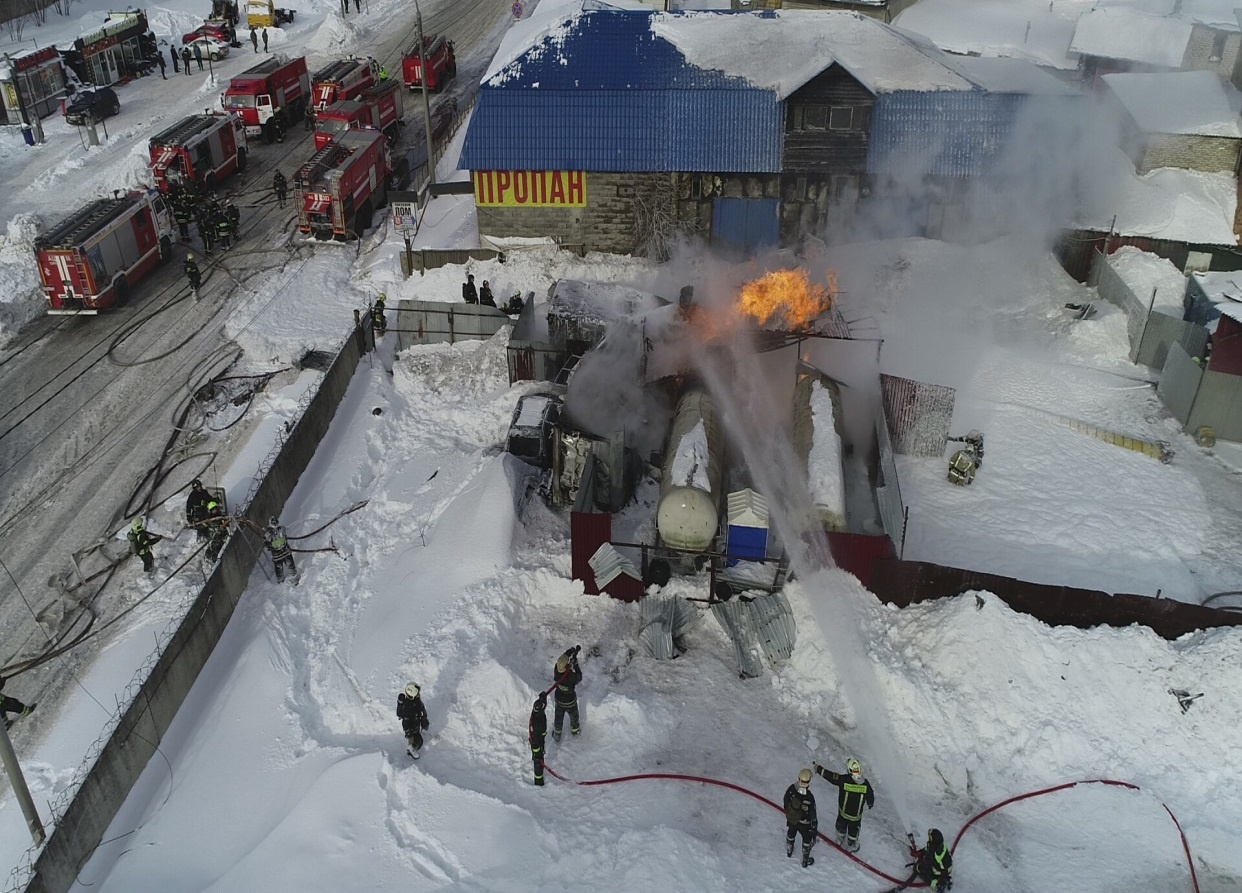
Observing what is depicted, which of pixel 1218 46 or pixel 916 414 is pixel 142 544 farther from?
pixel 1218 46

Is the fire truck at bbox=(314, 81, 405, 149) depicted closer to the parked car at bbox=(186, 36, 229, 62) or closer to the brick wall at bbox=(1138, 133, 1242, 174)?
the parked car at bbox=(186, 36, 229, 62)

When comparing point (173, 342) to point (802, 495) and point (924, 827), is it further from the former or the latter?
point (924, 827)

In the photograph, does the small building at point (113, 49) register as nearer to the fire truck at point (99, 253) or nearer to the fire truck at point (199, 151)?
the fire truck at point (199, 151)

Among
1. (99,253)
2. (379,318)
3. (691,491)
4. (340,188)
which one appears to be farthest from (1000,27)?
(691,491)

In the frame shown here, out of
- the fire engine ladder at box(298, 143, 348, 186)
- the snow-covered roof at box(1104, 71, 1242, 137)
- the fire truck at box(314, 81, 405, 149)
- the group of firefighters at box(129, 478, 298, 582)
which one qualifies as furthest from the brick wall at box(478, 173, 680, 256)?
the snow-covered roof at box(1104, 71, 1242, 137)

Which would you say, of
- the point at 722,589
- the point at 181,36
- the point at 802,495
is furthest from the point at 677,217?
the point at 181,36

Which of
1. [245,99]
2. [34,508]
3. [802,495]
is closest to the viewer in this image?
[802,495]
